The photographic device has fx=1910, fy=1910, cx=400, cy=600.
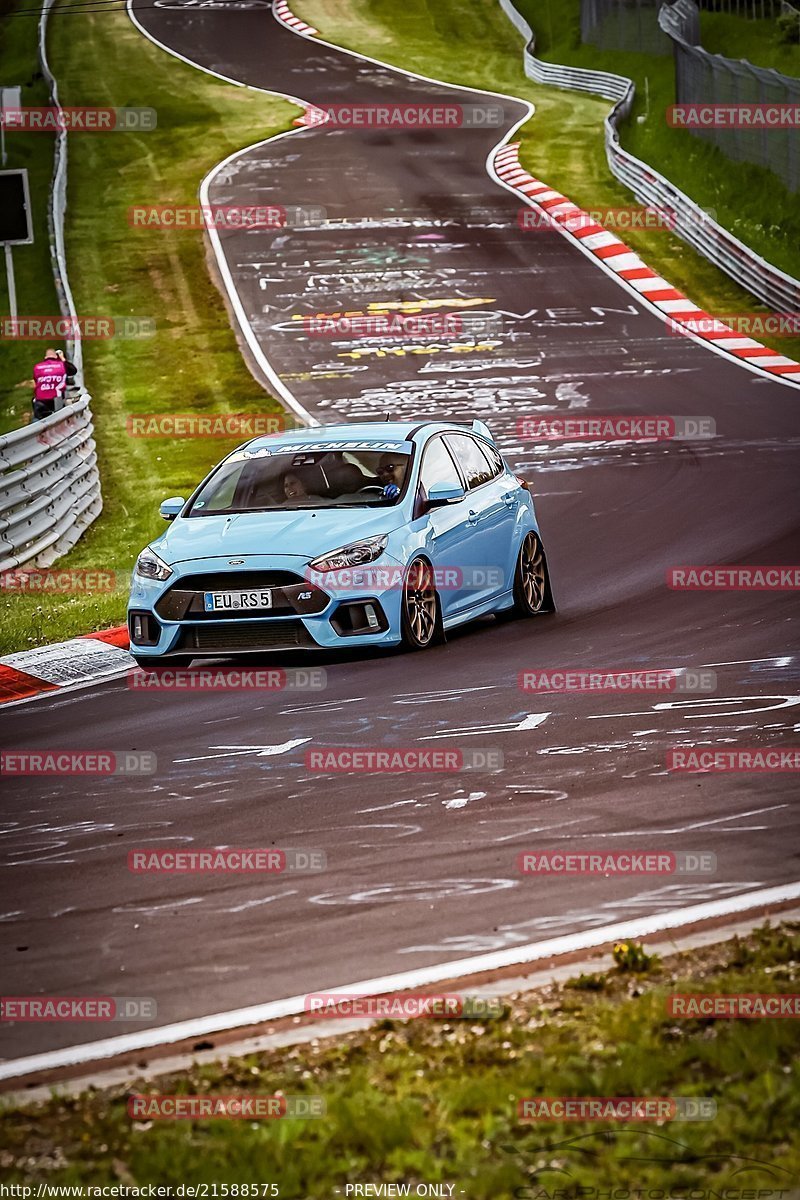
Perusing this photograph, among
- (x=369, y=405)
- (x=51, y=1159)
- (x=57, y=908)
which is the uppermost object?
(x=51, y=1159)

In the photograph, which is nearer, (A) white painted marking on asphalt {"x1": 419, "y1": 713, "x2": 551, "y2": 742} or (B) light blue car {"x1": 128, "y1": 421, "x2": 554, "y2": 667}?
(A) white painted marking on asphalt {"x1": 419, "y1": 713, "x2": 551, "y2": 742}

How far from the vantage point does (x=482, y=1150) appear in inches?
184

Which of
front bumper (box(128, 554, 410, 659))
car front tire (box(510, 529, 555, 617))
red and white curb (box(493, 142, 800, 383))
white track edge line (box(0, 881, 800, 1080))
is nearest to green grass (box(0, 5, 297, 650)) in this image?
front bumper (box(128, 554, 410, 659))

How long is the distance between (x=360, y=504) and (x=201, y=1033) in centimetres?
751

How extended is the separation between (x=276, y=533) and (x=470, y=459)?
2.33 meters

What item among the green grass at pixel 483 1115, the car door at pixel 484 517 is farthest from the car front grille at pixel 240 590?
the green grass at pixel 483 1115

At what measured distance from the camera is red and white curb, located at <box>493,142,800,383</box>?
1147 inches

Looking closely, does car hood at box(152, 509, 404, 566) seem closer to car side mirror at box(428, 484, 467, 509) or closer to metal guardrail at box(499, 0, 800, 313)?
car side mirror at box(428, 484, 467, 509)

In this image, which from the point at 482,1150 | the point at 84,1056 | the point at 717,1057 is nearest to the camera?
the point at 482,1150

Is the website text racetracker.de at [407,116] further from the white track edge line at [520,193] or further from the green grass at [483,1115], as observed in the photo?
the green grass at [483,1115]

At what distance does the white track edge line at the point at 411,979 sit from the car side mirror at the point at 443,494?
6.43 metres

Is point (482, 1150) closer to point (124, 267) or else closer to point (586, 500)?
point (586, 500)

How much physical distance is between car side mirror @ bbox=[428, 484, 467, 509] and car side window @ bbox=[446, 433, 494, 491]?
0.80 m

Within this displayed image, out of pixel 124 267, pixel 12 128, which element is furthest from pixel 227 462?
pixel 12 128
